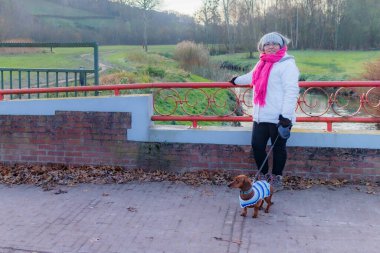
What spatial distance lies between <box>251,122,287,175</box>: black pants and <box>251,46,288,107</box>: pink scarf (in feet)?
0.94

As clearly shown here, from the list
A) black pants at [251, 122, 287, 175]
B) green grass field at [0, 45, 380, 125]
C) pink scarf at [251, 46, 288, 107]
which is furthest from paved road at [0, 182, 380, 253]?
green grass field at [0, 45, 380, 125]

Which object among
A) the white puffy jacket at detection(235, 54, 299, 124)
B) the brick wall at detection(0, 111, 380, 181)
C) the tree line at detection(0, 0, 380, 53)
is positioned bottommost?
the brick wall at detection(0, 111, 380, 181)

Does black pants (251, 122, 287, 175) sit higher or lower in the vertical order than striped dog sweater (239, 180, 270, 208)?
higher

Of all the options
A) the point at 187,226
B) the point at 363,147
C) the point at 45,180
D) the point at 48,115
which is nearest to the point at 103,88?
the point at 48,115

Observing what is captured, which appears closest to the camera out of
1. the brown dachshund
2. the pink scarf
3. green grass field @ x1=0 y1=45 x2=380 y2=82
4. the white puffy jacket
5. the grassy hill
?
the brown dachshund

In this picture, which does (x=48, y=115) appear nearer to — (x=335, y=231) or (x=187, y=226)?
(x=187, y=226)

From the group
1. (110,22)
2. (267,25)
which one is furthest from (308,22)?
(110,22)

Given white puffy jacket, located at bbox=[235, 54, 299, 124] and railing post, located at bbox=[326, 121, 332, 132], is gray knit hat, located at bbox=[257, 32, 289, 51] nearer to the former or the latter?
white puffy jacket, located at bbox=[235, 54, 299, 124]

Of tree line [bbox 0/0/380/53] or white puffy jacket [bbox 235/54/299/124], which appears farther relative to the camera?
tree line [bbox 0/0/380/53]

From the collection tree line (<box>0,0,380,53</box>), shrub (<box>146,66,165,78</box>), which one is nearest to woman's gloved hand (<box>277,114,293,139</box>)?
shrub (<box>146,66,165,78</box>)

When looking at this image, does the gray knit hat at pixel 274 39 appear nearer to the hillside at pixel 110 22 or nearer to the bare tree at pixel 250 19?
the bare tree at pixel 250 19

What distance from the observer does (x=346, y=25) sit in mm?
51500

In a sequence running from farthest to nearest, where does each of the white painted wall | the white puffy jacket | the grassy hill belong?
the grassy hill < the white painted wall < the white puffy jacket

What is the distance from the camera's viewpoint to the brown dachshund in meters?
4.71
